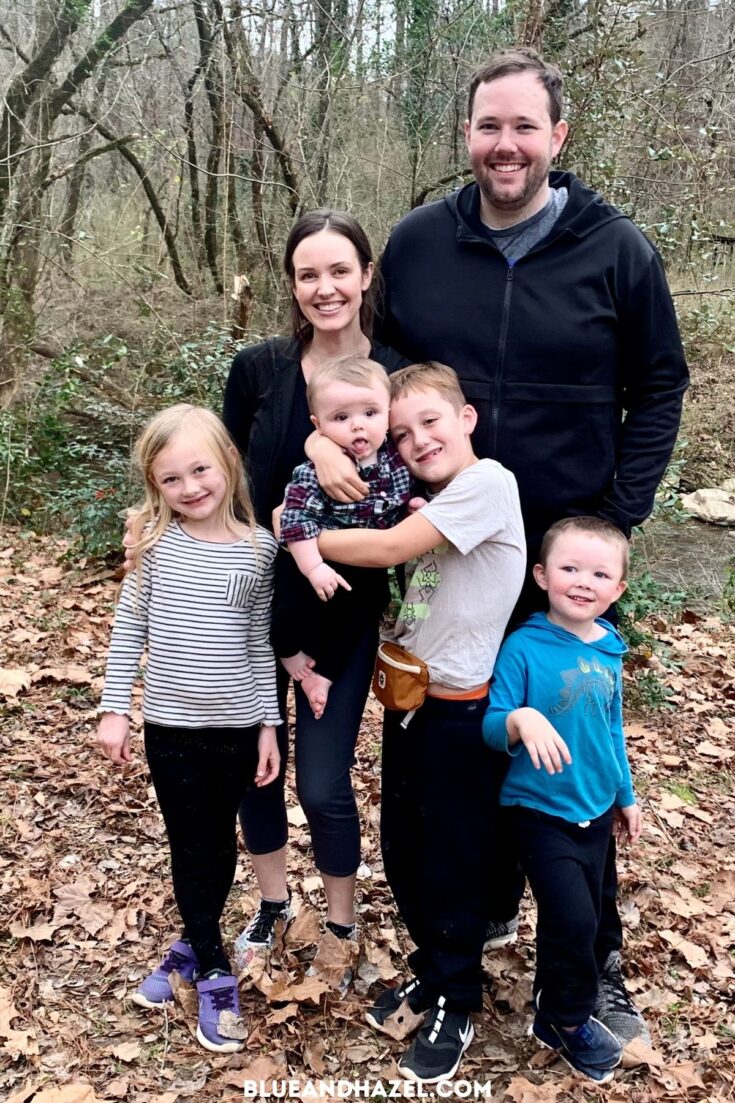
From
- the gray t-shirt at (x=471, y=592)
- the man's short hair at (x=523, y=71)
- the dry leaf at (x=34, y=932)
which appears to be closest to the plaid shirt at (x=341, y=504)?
the gray t-shirt at (x=471, y=592)

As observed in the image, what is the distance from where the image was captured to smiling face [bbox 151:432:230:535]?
253 cm

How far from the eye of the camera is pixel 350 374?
2365 mm

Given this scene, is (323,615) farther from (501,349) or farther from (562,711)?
(501,349)

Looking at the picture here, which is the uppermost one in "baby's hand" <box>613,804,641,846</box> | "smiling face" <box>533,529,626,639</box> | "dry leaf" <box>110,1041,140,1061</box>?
"smiling face" <box>533,529,626,639</box>

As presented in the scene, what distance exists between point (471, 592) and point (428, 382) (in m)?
0.60

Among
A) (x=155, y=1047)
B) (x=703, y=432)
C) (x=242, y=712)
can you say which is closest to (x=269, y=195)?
(x=703, y=432)

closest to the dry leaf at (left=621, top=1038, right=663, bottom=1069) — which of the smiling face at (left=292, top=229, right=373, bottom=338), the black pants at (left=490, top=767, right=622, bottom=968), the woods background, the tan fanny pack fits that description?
the black pants at (left=490, top=767, right=622, bottom=968)

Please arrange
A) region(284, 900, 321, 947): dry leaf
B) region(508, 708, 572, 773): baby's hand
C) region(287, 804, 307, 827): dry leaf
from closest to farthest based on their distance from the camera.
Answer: region(508, 708, 572, 773): baby's hand → region(284, 900, 321, 947): dry leaf → region(287, 804, 307, 827): dry leaf

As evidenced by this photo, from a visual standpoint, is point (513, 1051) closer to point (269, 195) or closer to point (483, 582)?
point (483, 582)

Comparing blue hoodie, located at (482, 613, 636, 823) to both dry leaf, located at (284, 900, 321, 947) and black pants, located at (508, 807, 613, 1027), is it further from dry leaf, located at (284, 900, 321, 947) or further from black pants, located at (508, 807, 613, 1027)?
dry leaf, located at (284, 900, 321, 947)

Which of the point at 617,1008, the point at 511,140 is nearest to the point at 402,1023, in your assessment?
the point at 617,1008

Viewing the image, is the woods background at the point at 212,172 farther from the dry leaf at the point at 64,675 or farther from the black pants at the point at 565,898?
the black pants at the point at 565,898

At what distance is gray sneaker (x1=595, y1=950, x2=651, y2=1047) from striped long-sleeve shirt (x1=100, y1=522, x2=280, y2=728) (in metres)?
1.46

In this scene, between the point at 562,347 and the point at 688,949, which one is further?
the point at 688,949
